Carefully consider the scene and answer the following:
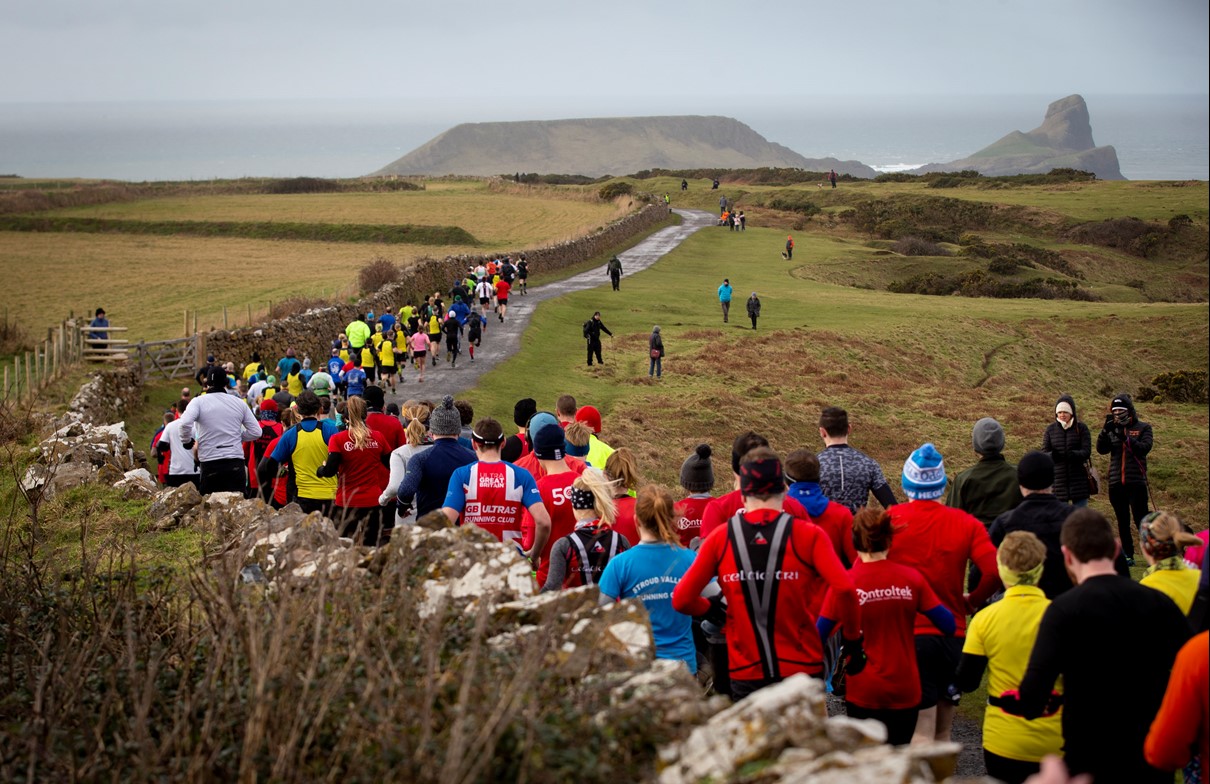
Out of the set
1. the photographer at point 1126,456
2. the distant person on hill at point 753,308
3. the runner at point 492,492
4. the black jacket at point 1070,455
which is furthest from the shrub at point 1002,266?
the runner at point 492,492

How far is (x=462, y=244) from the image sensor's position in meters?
56.4

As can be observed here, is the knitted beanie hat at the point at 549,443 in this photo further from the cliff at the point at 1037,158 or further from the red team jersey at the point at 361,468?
the cliff at the point at 1037,158

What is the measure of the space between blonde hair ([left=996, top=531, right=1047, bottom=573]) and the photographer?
8.09m

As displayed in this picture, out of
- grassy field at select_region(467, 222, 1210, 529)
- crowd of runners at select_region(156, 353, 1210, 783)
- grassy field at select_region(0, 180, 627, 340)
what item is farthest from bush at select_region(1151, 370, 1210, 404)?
crowd of runners at select_region(156, 353, 1210, 783)

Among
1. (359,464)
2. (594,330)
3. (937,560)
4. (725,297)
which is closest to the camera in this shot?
(937,560)

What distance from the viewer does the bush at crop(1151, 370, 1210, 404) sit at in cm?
2831

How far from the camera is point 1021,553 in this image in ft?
17.5

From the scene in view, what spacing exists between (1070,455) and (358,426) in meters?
7.10

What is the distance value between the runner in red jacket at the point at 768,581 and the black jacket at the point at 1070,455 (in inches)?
268

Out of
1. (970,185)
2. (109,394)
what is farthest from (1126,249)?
(109,394)

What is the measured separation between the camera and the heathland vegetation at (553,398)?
13.9ft

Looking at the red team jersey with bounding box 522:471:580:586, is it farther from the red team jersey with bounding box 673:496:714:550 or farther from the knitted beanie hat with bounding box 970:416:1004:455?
the knitted beanie hat with bounding box 970:416:1004:455

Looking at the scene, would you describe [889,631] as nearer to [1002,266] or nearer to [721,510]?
[721,510]

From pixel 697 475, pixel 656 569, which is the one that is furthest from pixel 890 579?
pixel 697 475
